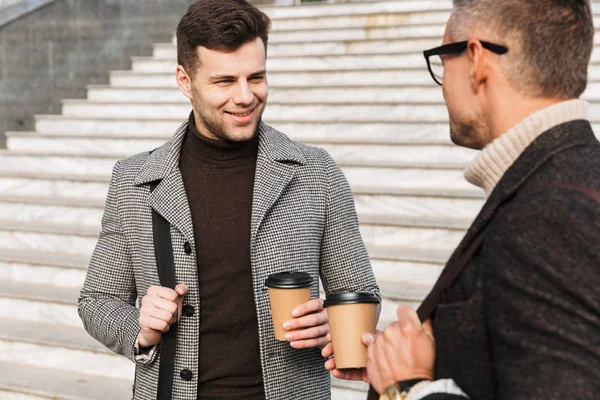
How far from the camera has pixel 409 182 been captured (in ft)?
18.6

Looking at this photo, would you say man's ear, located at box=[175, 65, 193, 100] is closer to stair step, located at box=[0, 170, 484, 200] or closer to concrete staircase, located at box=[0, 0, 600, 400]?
concrete staircase, located at box=[0, 0, 600, 400]

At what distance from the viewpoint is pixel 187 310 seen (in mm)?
2195

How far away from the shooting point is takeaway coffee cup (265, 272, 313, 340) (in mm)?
1872

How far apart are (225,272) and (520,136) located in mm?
1073

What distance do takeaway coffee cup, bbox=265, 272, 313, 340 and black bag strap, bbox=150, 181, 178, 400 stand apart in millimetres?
395

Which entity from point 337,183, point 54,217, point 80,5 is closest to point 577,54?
point 337,183

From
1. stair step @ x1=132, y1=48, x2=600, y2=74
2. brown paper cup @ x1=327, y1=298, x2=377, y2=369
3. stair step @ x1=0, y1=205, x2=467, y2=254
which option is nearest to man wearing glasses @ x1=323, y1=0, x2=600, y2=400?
brown paper cup @ x1=327, y1=298, x2=377, y2=369

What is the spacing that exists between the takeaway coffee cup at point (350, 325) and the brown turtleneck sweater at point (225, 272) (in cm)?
52

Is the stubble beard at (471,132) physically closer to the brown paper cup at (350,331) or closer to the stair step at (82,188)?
the brown paper cup at (350,331)

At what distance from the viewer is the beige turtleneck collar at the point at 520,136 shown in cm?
138

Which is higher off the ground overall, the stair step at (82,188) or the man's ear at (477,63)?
the man's ear at (477,63)

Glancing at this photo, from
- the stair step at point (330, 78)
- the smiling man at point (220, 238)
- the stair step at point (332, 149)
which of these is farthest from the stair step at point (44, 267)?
the smiling man at point (220, 238)

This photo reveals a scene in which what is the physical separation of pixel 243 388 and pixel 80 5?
6.80 meters

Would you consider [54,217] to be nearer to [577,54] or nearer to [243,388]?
[243,388]
